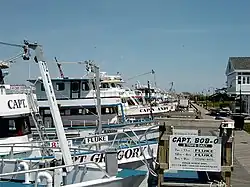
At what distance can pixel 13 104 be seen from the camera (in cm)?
1402

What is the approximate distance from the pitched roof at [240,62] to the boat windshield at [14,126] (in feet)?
170

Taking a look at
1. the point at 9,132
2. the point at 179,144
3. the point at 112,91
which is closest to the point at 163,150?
the point at 179,144

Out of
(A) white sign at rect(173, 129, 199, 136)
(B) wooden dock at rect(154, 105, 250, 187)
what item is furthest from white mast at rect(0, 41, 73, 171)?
(B) wooden dock at rect(154, 105, 250, 187)

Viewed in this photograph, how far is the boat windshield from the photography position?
13.4 meters

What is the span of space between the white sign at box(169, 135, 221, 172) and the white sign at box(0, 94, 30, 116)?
6.45 m

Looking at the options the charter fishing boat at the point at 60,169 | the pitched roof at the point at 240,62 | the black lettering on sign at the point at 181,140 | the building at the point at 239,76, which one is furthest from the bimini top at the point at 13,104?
the pitched roof at the point at 240,62

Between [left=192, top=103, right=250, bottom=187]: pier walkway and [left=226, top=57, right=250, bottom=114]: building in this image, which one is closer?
[left=192, top=103, right=250, bottom=187]: pier walkway

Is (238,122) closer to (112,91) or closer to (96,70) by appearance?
(112,91)

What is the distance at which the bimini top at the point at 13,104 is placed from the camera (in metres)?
13.6

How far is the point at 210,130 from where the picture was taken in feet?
32.0

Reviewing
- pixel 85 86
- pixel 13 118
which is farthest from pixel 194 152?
pixel 85 86

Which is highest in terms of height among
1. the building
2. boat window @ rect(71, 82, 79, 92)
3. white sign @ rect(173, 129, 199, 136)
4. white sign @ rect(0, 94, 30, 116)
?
the building

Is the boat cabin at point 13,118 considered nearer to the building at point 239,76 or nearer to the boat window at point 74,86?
the boat window at point 74,86

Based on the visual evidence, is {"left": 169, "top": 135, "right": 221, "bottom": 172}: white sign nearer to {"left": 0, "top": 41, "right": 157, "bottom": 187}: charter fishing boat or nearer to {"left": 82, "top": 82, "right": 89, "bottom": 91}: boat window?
{"left": 0, "top": 41, "right": 157, "bottom": 187}: charter fishing boat
